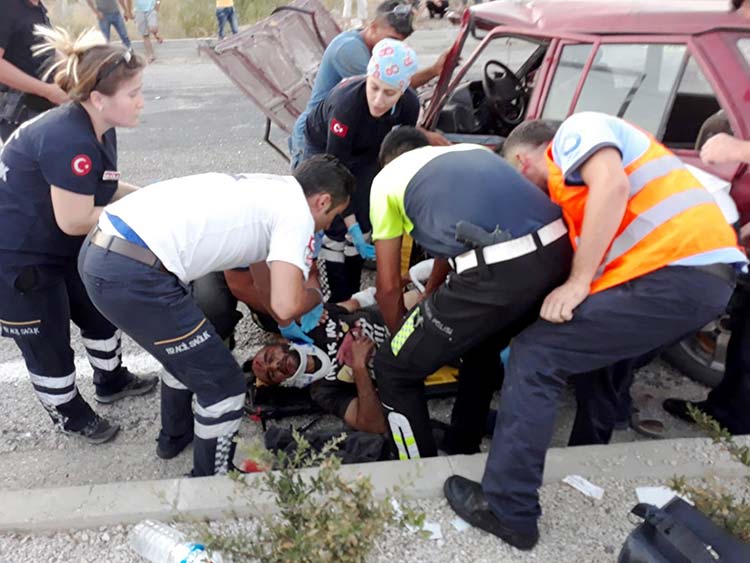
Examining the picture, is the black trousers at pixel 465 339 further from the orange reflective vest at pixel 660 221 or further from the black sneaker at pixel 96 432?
the black sneaker at pixel 96 432

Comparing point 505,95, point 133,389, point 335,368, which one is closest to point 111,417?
point 133,389

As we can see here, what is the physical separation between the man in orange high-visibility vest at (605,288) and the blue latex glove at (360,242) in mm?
1665

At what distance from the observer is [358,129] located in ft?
11.5

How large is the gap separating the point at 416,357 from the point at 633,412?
1.30m

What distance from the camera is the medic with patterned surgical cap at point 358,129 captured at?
3318 millimetres

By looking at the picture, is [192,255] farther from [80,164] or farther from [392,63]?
[392,63]

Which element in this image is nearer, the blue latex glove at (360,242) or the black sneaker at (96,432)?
the black sneaker at (96,432)

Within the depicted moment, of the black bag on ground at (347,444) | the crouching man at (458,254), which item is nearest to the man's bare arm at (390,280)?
the crouching man at (458,254)

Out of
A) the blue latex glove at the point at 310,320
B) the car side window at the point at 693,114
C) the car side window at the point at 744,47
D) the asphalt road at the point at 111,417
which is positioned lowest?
the asphalt road at the point at 111,417

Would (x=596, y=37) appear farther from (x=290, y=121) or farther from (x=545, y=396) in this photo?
(x=290, y=121)

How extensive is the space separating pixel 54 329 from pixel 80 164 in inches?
31.7

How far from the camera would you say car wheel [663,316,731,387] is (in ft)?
10.5

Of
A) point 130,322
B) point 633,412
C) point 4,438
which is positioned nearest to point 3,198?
point 130,322

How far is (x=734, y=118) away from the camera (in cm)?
268
